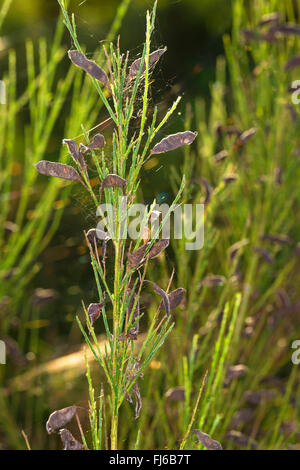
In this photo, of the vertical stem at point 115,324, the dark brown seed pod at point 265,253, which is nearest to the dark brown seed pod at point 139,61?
the vertical stem at point 115,324

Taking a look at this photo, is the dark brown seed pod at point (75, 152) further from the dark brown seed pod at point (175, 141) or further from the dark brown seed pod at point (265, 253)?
the dark brown seed pod at point (265, 253)

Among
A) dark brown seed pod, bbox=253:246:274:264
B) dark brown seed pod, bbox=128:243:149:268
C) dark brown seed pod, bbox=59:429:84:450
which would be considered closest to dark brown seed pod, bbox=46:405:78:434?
dark brown seed pod, bbox=59:429:84:450

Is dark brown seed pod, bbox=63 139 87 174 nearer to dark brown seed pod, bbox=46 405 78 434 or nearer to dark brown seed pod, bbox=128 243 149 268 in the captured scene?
dark brown seed pod, bbox=128 243 149 268

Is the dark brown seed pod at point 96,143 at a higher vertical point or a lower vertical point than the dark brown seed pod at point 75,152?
higher

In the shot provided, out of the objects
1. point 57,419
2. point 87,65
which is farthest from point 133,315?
point 87,65

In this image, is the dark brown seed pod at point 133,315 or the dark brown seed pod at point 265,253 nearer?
the dark brown seed pod at point 133,315
